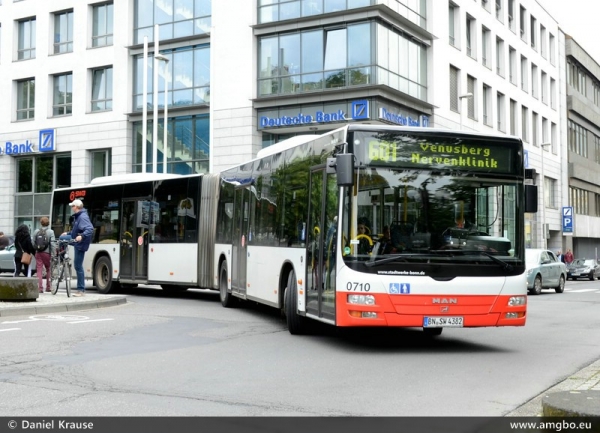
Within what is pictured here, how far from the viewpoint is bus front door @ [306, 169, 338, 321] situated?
10.9 metres

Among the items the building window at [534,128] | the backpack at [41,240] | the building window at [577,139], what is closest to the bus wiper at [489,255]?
the backpack at [41,240]

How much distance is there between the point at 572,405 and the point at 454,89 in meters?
37.8

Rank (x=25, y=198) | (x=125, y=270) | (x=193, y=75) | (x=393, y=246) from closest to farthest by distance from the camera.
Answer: (x=393, y=246) < (x=125, y=270) < (x=193, y=75) < (x=25, y=198)

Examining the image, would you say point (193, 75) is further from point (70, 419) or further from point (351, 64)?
point (70, 419)

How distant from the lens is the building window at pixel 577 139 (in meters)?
63.8

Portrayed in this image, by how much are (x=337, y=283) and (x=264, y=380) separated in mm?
2543

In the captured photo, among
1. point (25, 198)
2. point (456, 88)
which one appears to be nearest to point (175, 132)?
point (25, 198)

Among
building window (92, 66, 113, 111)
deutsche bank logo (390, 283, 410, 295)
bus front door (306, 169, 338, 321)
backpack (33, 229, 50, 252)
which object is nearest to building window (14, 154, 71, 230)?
building window (92, 66, 113, 111)

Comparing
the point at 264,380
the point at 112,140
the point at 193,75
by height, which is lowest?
the point at 264,380

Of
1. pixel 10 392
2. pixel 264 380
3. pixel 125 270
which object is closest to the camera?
pixel 10 392

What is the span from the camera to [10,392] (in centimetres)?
744

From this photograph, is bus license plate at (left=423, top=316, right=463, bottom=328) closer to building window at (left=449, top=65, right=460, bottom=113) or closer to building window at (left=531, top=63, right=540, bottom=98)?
building window at (left=449, top=65, right=460, bottom=113)

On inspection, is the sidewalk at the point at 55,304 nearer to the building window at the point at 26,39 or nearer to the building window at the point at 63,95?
the building window at the point at 63,95

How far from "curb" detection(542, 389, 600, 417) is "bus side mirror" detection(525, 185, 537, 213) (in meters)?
5.62
